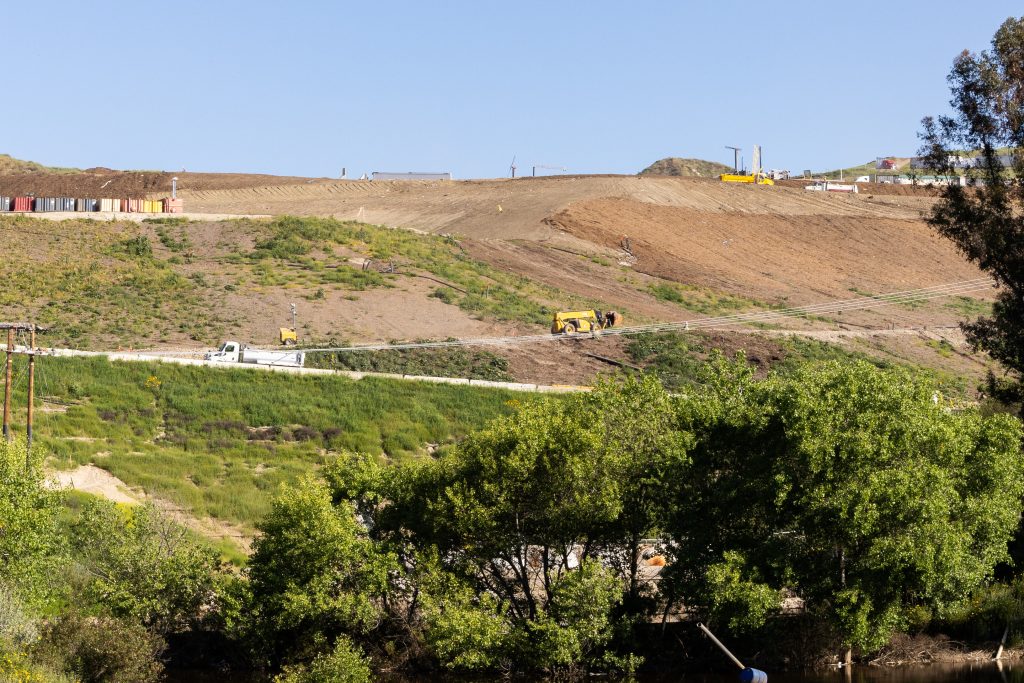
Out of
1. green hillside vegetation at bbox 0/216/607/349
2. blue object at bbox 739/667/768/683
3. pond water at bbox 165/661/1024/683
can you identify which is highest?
green hillside vegetation at bbox 0/216/607/349

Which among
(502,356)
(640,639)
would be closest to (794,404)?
(640,639)

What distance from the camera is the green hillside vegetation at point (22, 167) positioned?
14900 cm

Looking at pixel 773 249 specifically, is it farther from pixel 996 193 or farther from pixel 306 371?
pixel 996 193

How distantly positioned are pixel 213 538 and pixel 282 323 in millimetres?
31455

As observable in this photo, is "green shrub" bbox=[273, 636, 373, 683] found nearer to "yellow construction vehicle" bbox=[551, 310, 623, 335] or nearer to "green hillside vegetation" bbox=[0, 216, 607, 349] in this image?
"green hillside vegetation" bbox=[0, 216, 607, 349]

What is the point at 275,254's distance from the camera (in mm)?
86875

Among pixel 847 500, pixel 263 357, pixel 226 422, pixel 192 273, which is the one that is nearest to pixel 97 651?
pixel 847 500

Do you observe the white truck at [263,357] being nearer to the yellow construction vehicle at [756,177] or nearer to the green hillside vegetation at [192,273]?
the green hillside vegetation at [192,273]

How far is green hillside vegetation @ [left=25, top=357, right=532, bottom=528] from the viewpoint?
4619 centimetres

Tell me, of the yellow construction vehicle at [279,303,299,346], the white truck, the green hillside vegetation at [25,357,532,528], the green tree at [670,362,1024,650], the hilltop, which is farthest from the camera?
the hilltop

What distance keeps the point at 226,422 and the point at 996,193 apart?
2883 centimetres

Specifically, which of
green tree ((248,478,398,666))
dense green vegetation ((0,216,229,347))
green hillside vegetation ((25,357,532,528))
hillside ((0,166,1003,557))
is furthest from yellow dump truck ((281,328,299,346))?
green tree ((248,478,398,666))

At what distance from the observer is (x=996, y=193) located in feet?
130

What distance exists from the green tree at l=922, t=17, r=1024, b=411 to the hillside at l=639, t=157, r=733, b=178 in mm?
141673
